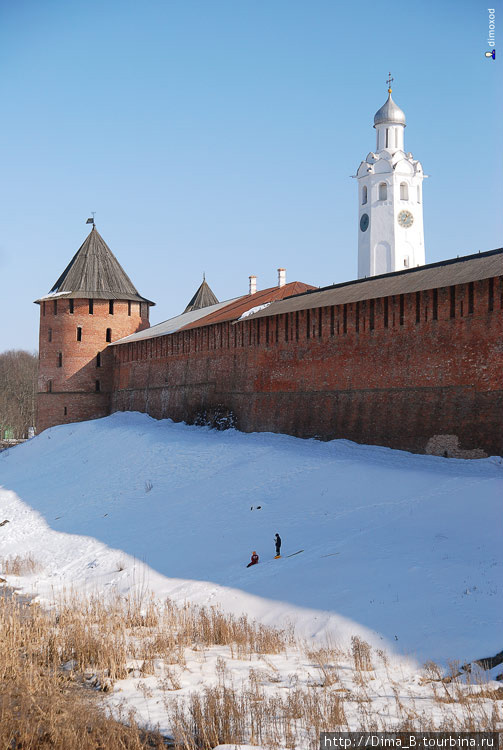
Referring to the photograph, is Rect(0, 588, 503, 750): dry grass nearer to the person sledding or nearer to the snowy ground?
the snowy ground

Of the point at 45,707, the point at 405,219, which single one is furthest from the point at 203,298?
the point at 45,707

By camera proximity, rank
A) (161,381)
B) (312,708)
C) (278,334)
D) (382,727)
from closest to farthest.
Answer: (382,727) → (312,708) → (278,334) → (161,381)

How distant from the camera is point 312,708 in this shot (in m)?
5.25

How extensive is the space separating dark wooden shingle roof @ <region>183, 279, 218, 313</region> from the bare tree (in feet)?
45.8

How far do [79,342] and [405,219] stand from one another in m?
17.8

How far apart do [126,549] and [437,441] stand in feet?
18.2

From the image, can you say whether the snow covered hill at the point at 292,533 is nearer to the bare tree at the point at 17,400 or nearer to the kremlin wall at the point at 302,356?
the kremlin wall at the point at 302,356

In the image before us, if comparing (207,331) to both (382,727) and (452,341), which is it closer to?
(452,341)

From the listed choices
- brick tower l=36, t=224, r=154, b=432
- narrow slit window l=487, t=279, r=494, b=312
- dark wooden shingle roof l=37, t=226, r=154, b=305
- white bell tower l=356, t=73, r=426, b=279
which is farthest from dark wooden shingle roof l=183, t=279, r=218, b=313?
narrow slit window l=487, t=279, r=494, b=312

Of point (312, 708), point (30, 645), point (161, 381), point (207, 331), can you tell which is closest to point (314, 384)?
point (207, 331)

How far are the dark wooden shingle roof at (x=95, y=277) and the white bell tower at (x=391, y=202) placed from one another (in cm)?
1297

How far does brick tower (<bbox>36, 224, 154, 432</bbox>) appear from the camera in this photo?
26.2m

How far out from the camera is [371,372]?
14547 millimetres

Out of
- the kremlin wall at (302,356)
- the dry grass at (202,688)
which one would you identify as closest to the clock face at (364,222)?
the kremlin wall at (302,356)
